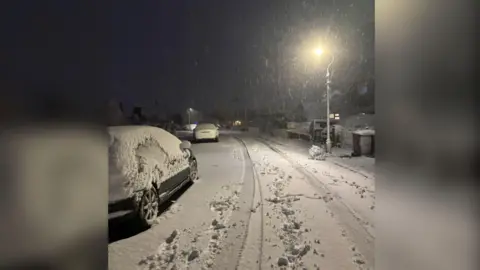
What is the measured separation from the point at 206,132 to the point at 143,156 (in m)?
11.5

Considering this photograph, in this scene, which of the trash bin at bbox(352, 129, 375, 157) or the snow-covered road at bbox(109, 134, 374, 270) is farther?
the trash bin at bbox(352, 129, 375, 157)

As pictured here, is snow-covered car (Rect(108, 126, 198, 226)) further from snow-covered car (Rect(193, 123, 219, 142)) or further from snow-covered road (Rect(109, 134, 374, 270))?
snow-covered car (Rect(193, 123, 219, 142))

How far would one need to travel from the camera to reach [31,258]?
0.76 metres

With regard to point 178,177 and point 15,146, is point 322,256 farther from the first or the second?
point 178,177

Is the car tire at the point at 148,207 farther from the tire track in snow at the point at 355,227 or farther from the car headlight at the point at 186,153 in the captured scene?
the tire track in snow at the point at 355,227

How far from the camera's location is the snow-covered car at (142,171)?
9.32 feet

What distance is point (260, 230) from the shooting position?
3.15 meters

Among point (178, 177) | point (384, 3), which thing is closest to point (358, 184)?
point (178, 177)

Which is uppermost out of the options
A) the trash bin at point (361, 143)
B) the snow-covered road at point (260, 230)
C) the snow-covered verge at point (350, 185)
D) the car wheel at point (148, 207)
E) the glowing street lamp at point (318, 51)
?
the glowing street lamp at point (318, 51)

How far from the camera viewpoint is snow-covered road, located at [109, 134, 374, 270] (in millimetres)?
2465

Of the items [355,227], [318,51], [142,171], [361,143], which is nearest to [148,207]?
[142,171]

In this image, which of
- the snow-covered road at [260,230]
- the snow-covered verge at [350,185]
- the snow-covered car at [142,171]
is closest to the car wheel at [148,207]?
the snow-covered car at [142,171]

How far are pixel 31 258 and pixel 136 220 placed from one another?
2.51 meters

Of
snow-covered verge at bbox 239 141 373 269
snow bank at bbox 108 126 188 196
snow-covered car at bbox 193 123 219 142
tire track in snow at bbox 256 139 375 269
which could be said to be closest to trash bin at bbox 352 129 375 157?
tire track in snow at bbox 256 139 375 269
